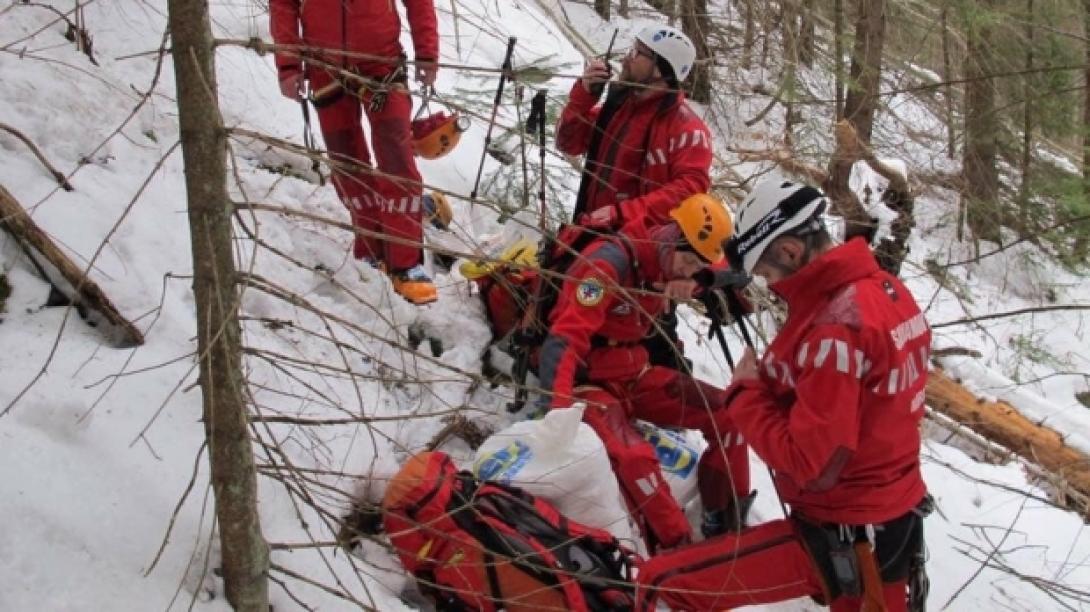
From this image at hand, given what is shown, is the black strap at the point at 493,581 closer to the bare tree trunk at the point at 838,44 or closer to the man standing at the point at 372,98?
the man standing at the point at 372,98

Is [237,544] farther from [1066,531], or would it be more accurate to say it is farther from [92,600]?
[1066,531]

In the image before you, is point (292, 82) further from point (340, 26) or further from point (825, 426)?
point (825, 426)

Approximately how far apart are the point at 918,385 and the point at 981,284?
1183 cm

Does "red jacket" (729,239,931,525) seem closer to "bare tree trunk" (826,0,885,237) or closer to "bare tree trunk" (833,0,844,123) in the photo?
"bare tree trunk" (833,0,844,123)

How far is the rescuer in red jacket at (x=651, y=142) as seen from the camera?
14.1ft

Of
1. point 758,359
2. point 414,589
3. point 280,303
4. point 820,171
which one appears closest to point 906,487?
point 758,359

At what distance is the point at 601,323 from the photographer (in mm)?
3867

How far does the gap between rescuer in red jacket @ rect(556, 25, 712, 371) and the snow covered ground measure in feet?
1.38

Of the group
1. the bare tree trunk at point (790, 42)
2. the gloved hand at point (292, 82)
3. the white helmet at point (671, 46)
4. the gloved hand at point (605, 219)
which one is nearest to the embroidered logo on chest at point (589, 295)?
the gloved hand at point (605, 219)

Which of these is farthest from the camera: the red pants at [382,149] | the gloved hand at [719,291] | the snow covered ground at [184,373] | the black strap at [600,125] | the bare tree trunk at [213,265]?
the black strap at [600,125]

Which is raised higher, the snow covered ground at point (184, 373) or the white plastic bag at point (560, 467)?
the snow covered ground at point (184, 373)

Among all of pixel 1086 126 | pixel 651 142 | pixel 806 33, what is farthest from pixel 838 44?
pixel 1086 126

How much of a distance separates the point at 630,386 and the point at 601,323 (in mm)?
488

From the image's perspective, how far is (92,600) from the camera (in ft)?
7.27
